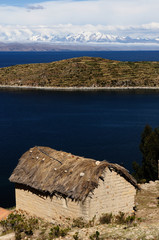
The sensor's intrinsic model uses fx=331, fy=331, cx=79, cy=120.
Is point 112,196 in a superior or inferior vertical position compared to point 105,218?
superior

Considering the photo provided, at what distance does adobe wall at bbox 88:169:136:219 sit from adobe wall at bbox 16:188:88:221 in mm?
904

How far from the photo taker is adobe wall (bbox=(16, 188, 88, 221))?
22484mm

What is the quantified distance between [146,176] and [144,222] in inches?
750

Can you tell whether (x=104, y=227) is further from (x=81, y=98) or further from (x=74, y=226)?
(x=81, y=98)

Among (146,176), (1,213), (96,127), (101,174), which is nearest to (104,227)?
(101,174)

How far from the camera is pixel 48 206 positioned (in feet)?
79.8

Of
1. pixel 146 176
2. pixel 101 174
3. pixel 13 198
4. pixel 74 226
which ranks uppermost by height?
pixel 101 174

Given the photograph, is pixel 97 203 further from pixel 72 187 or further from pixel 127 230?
pixel 127 230

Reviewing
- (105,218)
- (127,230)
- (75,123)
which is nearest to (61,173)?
(105,218)

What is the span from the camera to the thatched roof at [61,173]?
22.3 meters

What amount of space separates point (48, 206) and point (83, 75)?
499ft

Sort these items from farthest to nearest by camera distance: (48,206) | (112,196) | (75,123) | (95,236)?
(75,123) < (48,206) < (112,196) < (95,236)

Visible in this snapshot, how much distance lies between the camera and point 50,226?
23.6 m

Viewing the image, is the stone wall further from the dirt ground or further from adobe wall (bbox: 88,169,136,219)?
the dirt ground
